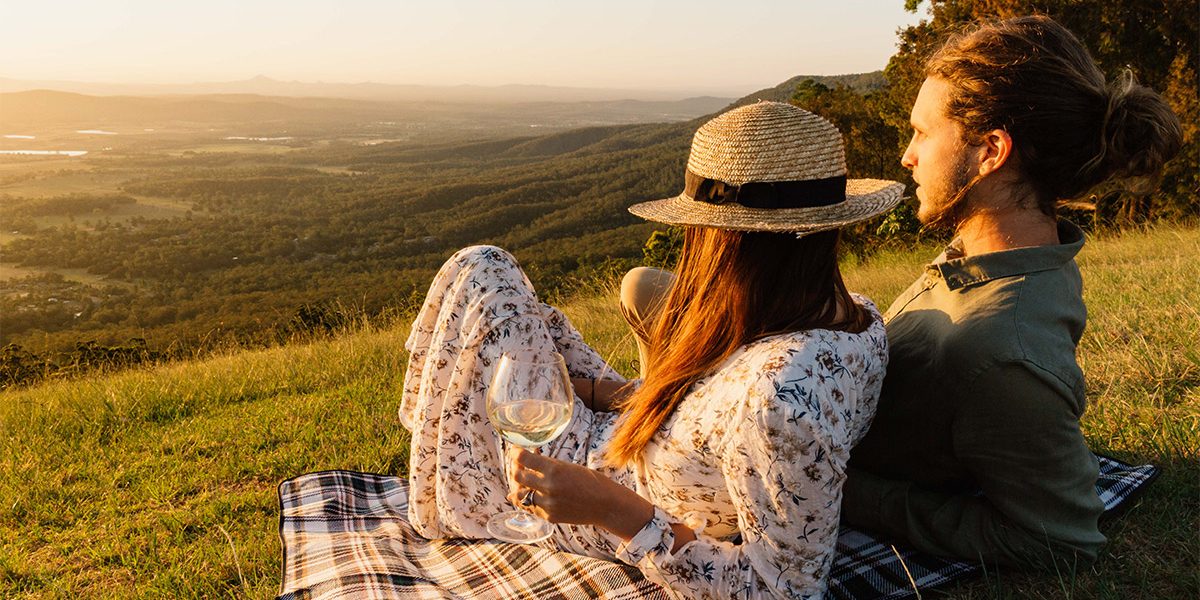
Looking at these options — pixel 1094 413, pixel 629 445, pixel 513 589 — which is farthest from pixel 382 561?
pixel 1094 413

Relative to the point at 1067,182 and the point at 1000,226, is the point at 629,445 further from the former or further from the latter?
the point at 1067,182

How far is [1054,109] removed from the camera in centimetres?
182

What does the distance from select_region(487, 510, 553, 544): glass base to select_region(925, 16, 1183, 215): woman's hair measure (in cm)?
155

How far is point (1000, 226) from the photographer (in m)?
1.94

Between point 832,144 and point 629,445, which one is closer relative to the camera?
point 832,144

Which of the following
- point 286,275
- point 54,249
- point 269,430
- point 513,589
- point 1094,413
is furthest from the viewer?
point 54,249

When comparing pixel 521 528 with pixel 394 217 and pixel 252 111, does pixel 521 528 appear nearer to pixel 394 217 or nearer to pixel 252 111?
pixel 394 217

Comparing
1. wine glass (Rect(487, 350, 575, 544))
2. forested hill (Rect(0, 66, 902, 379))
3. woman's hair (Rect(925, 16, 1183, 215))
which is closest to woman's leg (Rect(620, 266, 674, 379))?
wine glass (Rect(487, 350, 575, 544))

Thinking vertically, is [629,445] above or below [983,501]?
above

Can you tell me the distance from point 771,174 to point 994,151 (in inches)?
23.3

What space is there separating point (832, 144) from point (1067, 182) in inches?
24.1

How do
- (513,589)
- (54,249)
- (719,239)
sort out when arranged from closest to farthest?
(719,239), (513,589), (54,249)

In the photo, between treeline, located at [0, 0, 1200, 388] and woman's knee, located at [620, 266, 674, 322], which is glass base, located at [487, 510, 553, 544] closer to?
woman's knee, located at [620, 266, 674, 322]

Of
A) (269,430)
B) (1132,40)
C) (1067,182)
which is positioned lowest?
(269,430)
